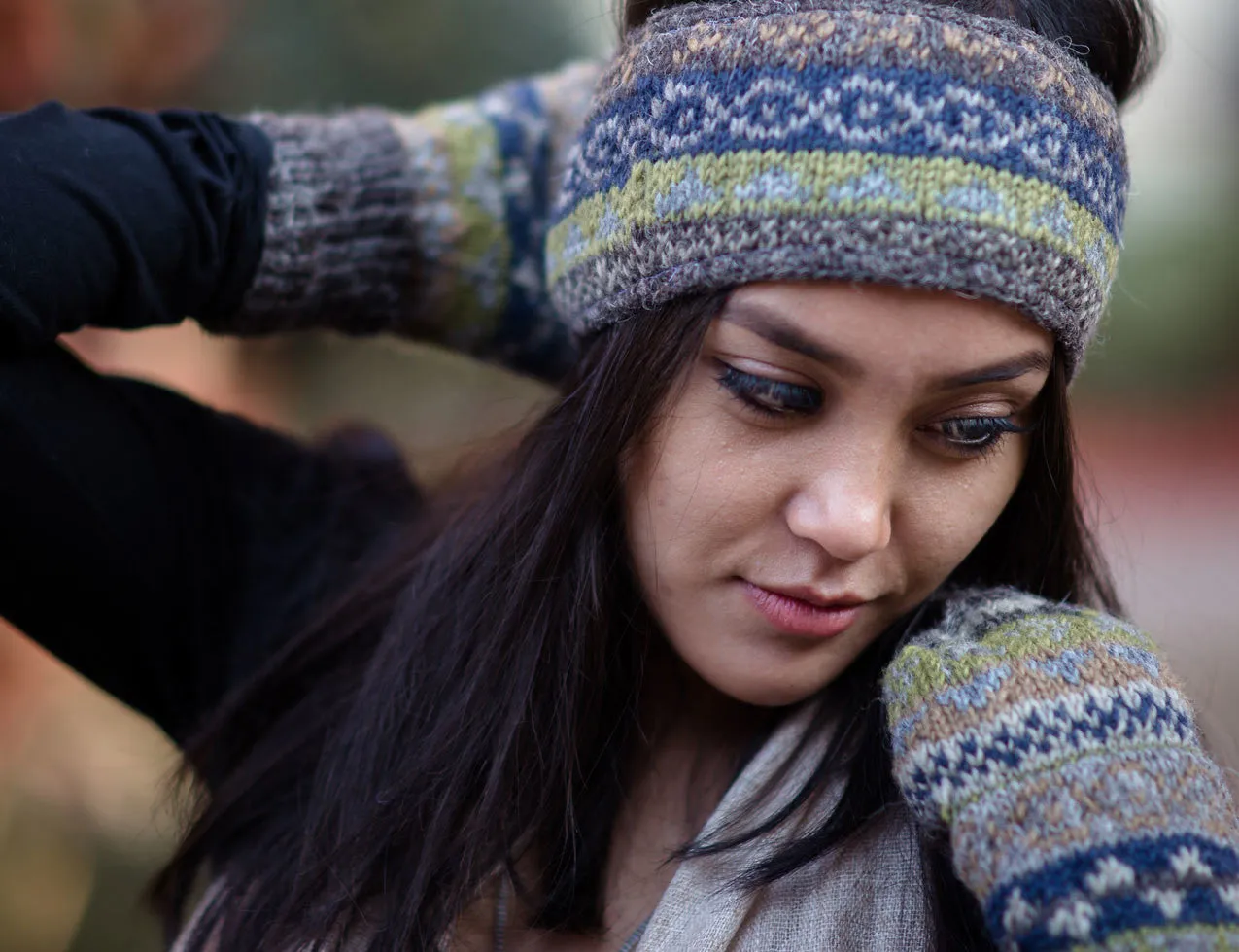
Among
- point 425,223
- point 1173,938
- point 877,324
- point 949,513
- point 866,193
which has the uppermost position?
point 866,193

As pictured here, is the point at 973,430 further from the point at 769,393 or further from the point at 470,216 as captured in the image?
the point at 470,216

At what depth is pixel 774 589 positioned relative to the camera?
1.13 meters

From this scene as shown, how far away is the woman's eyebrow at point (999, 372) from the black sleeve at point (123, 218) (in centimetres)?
86

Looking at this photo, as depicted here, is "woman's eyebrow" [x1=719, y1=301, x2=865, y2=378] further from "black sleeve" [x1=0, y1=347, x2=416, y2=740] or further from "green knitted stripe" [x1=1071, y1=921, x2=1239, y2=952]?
"black sleeve" [x1=0, y1=347, x2=416, y2=740]

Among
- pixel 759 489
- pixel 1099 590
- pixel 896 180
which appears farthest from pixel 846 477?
pixel 1099 590

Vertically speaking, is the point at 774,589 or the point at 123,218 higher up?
the point at 123,218

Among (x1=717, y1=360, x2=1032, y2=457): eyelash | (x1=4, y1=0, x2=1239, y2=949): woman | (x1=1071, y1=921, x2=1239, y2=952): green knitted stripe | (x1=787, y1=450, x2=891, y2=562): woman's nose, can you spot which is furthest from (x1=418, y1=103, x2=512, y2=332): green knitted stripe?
(x1=1071, y1=921, x2=1239, y2=952): green knitted stripe

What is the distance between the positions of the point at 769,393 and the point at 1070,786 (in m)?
0.44

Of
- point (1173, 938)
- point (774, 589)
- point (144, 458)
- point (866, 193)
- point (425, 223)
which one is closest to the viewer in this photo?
point (1173, 938)

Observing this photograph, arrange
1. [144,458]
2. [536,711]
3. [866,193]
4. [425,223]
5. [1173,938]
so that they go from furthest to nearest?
[425,223] < [144,458] < [536,711] < [866,193] < [1173,938]

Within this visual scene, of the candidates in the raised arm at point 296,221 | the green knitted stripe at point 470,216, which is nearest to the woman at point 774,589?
the raised arm at point 296,221

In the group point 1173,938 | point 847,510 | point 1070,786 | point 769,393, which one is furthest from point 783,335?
point 1173,938

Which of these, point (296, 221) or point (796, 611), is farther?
point (296, 221)

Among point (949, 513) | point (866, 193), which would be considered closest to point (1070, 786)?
point (949, 513)
